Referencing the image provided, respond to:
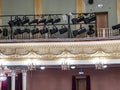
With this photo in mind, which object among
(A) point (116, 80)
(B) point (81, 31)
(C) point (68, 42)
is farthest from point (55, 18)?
(A) point (116, 80)

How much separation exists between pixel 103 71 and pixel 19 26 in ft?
13.7

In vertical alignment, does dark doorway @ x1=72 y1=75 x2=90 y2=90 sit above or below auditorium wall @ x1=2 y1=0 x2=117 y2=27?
below

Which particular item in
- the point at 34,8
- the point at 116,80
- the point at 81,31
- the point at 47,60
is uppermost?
the point at 34,8

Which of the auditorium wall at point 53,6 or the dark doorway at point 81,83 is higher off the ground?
the auditorium wall at point 53,6

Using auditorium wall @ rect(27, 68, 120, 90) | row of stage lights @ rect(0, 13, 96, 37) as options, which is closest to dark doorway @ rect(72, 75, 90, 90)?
auditorium wall @ rect(27, 68, 120, 90)

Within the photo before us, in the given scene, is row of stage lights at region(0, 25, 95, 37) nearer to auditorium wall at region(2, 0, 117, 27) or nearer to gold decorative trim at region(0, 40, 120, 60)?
gold decorative trim at region(0, 40, 120, 60)

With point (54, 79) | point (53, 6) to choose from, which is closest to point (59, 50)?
point (54, 79)

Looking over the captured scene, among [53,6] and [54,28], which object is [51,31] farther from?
[53,6]

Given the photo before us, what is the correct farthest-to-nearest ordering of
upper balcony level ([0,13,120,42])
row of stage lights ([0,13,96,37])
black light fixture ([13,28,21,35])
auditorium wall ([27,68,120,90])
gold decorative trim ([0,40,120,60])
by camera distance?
auditorium wall ([27,68,120,90])
black light fixture ([13,28,21,35])
upper balcony level ([0,13,120,42])
row of stage lights ([0,13,96,37])
gold decorative trim ([0,40,120,60])

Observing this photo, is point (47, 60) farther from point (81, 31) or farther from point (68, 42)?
point (81, 31)

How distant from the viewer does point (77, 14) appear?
1439 centimetres

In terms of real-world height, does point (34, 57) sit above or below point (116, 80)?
above

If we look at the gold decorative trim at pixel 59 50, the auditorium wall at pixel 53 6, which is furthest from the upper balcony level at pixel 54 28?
the gold decorative trim at pixel 59 50

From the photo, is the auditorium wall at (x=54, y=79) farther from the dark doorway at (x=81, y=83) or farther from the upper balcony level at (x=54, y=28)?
the upper balcony level at (x=54, y=28)
